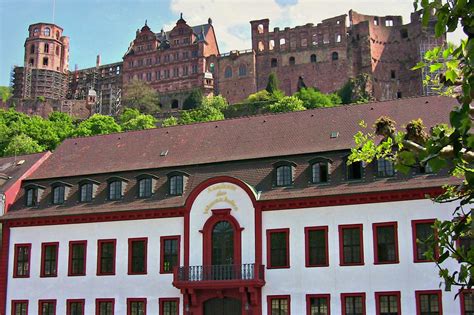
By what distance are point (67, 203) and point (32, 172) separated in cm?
450

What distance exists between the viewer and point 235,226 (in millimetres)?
35250

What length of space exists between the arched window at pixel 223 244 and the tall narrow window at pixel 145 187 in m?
4.34

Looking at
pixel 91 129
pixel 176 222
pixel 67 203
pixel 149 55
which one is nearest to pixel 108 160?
pixel 67 203

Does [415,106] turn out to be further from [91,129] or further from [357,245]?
[91,129]

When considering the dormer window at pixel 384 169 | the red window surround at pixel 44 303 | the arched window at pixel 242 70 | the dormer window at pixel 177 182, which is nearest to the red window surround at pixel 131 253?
the dormer window at pixel 177 182

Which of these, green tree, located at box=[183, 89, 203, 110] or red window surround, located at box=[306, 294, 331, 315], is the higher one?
green tree, located at box=[183, 89, 203, 110]

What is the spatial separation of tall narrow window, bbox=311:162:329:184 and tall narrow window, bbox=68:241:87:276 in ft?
42.2

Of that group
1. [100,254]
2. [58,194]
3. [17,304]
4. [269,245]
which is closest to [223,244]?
[269,245]

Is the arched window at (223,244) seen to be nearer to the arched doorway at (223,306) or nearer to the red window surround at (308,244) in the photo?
the arched doorway at (223,306)

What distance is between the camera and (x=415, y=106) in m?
37.2

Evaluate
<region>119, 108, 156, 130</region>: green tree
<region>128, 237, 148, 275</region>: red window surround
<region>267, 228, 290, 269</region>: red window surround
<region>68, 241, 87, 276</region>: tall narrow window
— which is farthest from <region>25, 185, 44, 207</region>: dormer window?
<region>119, 108, 156, 130</region>: green tree

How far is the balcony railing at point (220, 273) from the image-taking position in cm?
3391

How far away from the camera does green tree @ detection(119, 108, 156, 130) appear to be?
358 ft

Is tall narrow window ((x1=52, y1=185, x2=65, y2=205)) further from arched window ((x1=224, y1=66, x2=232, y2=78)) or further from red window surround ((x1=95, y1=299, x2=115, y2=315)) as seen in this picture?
arched window ((x1=224, y1=66, x2=232, y2=78))
